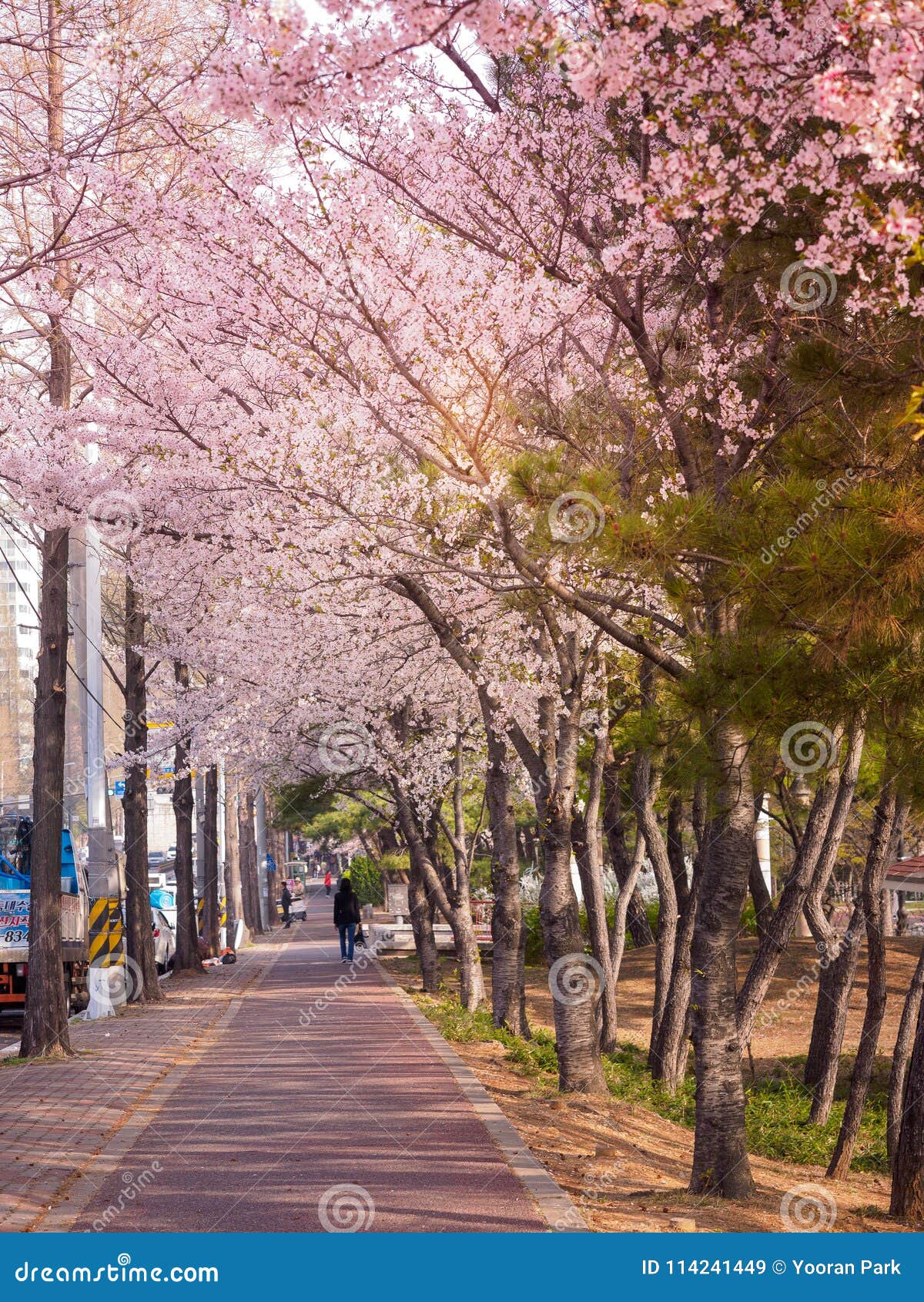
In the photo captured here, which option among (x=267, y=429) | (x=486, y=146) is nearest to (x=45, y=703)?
(x=267, y=429)

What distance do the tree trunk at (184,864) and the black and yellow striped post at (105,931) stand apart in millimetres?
8113

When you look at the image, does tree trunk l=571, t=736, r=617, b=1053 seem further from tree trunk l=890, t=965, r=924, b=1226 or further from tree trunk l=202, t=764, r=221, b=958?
tree trunk l=202, t=764, r=221, b=958

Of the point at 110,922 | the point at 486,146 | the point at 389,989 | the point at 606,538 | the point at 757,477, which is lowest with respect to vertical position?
the point at 389,989

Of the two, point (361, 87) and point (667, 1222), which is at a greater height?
Result: point (361, 87)

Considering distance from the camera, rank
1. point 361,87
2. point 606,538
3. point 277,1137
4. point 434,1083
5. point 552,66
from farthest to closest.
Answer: point 434,1083 < point 277,1137 < point 552,66 < point 606,538 < point 361,87

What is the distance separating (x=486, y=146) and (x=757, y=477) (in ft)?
10.0

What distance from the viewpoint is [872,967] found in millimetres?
14289

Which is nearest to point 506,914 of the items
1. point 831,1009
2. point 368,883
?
point 831,1009

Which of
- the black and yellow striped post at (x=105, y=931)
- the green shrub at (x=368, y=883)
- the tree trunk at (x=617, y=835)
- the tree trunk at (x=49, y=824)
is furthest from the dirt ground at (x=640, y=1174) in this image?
the green shrub at (x=368, y=883)

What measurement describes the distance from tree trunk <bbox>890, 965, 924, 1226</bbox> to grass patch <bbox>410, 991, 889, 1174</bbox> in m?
2.84

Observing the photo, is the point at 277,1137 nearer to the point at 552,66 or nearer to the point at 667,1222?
the point at 667,1222

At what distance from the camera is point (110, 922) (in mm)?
18656

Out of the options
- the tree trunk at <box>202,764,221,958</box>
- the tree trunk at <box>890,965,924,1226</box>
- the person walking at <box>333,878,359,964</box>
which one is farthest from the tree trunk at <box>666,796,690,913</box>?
the tree trunk at <box>202,764,221,958</box>

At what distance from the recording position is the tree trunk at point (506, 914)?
1744cm
